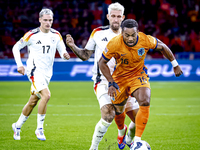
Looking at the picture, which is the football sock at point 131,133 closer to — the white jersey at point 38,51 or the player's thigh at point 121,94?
the player's thigh at point 121,94

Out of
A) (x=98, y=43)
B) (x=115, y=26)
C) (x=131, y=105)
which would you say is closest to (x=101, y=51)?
(x=98, y=43)

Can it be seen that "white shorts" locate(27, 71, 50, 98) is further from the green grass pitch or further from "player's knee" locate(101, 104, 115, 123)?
"player's knee" locate(101, 104, 115, 123)

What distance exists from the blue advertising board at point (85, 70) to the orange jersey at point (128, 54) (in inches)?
450

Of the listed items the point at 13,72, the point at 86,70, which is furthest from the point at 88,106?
the point at 13,72

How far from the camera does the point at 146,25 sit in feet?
67.8

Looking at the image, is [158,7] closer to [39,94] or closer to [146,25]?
[146,25]

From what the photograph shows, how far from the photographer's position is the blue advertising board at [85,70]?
16.1 metres

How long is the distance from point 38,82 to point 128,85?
2104 millimetres

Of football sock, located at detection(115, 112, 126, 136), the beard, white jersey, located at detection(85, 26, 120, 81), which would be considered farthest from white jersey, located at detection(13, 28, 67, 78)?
football sock, located at detection(115, 112, 126, 136)

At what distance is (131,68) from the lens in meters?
4.56

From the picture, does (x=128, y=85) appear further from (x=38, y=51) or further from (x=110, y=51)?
(x=38, y=51)

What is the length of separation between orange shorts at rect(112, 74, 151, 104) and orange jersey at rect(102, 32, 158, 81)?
6 cm

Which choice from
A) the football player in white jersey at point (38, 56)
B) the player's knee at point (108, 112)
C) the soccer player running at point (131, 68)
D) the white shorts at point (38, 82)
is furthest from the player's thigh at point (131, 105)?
the white shorts at point (38, 82)

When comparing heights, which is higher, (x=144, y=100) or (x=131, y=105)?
(x=144, y=100)
